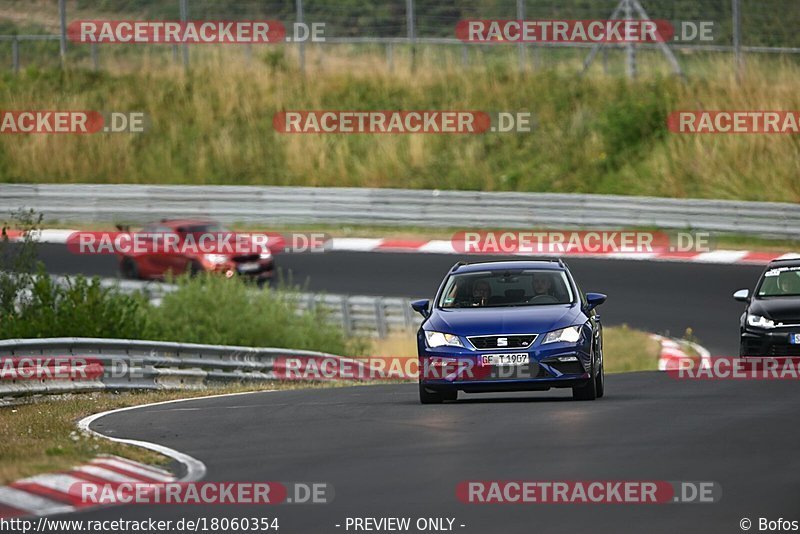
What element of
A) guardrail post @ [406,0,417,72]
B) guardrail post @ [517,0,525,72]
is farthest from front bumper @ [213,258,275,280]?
guardrail post @ [517,0,525,72]

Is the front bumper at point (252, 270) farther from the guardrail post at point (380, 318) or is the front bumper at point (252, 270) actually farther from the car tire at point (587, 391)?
the car tire at point (587, 391)

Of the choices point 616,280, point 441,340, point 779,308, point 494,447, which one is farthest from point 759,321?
point 616,280

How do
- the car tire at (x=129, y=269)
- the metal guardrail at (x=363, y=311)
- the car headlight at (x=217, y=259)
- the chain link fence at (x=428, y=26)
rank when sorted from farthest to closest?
the chain link fence at (x=428, y=26) → the car tire at (x=129, y=269) → the car headlight at (x=217, y=259) → the metal guardrail at (x=363, y=311)

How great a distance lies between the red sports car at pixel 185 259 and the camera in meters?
32.6

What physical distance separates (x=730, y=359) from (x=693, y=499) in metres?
14.5

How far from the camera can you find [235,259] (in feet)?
107

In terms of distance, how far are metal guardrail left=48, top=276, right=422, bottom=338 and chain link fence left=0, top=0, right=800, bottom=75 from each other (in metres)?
12.9

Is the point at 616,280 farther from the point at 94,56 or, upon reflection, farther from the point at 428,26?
the point at 94,56

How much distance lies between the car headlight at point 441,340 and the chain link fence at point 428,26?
24.5m

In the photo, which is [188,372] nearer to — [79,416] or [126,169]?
[79,416]

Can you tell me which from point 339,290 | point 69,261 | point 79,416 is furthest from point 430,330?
point 69,261

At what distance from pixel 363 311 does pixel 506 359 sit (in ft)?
48.6

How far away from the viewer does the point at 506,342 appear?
15148 mm

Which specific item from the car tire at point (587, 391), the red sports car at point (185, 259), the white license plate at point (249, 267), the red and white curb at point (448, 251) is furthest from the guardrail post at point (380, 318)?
the car tire at point (587, 391)
